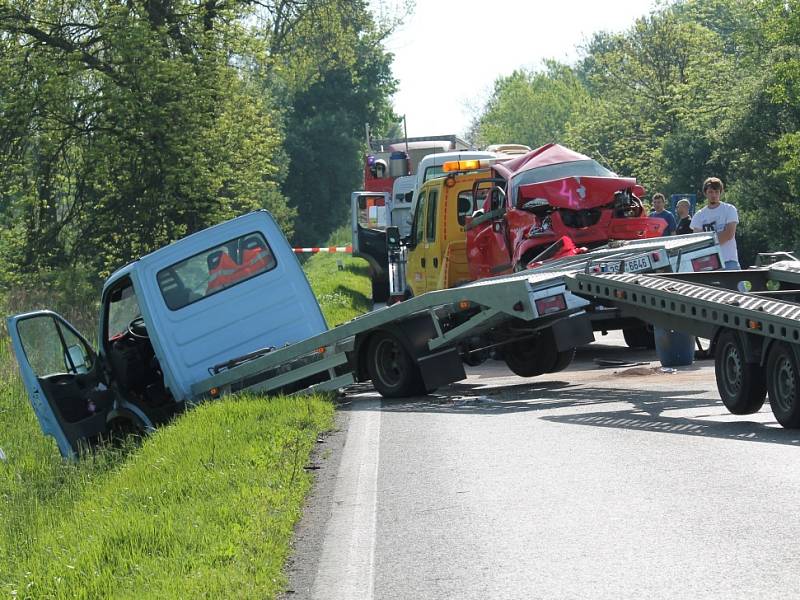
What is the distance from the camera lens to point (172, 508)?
812 cm

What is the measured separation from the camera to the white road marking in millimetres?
6238

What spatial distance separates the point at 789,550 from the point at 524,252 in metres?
10.1

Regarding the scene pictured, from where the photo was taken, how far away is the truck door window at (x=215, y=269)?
1365 cm

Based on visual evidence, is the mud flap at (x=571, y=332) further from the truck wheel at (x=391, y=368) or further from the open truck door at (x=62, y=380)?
the open truck door at (x=62, y=380)

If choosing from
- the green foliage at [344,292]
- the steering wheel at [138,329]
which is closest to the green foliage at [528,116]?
the green foliage at [344,292]

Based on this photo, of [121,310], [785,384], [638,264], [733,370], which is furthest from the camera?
[121,310]

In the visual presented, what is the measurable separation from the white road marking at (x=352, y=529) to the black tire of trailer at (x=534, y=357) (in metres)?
4.13

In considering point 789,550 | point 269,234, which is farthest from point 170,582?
point 269,234

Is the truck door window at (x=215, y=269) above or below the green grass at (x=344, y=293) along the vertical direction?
above

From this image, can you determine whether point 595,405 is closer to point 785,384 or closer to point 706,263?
point 706,263

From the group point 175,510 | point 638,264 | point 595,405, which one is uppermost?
point 638,264

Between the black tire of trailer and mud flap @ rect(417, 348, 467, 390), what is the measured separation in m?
1.87

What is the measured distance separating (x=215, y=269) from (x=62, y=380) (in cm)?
188

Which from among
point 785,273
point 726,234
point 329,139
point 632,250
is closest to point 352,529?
point 632,250
